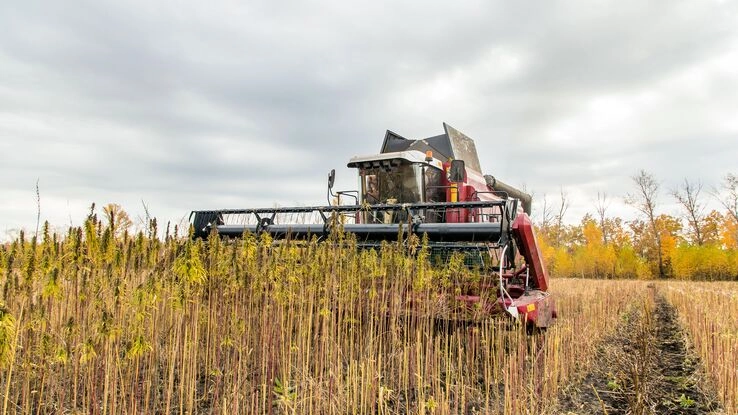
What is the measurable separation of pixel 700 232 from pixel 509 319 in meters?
42.8

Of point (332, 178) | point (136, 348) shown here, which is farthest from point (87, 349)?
point (332, 178)

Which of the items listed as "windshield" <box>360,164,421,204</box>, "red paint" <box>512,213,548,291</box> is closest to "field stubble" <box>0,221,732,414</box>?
"red paint" <box>512,213,548,291</box>

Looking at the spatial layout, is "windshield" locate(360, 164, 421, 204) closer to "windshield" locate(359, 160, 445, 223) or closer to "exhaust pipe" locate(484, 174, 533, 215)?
"windshield" locate(359, 160, 445, 223)

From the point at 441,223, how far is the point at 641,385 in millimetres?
2158

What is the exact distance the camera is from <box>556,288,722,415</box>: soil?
3.18 m

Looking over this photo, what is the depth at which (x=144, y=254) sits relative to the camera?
245 centimetres

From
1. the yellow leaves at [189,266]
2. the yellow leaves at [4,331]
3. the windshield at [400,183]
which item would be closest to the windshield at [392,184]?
the windshield at [400,183]

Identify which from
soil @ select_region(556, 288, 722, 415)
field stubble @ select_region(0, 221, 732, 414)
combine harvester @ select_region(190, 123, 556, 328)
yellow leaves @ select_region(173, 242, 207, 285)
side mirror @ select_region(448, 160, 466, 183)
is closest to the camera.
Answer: field stubble @ select_region(0, 221, 732, 414)

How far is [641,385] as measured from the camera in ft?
11.1

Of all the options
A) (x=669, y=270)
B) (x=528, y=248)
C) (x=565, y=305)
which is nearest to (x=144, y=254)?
(x=528, y=248)

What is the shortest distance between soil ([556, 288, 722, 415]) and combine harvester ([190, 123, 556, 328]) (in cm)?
67

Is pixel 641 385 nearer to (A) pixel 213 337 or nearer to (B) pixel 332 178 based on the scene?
(A) pixel 213 337

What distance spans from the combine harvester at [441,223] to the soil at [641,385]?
673 mm

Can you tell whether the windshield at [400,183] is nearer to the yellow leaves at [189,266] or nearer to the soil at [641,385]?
the soil at [641,385]
